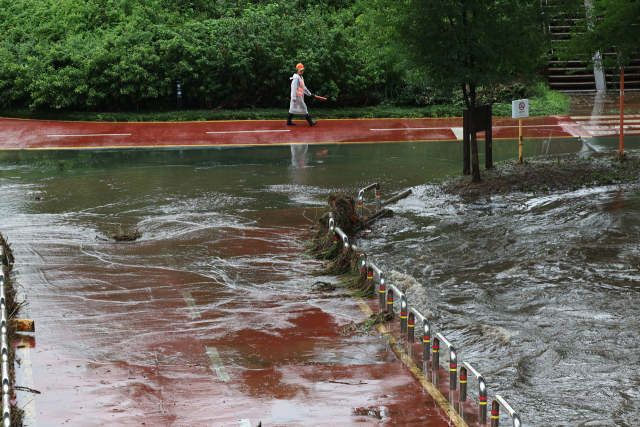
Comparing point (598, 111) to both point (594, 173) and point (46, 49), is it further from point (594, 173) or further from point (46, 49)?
point (46, 49)

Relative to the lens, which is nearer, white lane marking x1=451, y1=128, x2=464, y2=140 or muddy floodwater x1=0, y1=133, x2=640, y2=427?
muddy floodwater x1=0, y1=133, x2=640, y2=427

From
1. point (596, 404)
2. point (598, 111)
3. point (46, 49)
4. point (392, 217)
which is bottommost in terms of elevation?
point (596, 404)

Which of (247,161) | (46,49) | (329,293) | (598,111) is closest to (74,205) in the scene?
(247,161)

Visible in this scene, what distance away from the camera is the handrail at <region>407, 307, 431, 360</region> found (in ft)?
25.8

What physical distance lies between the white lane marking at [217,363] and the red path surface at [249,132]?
1607 cm

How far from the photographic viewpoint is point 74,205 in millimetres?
15992

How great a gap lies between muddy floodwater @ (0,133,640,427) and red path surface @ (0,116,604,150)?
3.08m

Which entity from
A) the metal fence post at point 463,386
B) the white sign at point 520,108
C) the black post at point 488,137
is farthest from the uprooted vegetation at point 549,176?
the metal fence post at point 463,386

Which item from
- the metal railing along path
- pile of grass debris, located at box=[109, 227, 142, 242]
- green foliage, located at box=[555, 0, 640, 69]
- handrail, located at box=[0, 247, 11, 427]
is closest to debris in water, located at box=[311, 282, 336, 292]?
the metal railing along path

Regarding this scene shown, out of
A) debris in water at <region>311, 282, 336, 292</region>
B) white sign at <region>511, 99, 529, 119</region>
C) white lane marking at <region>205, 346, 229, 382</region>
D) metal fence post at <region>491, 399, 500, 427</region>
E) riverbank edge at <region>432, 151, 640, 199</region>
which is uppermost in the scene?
white sign at <region>511, 99, 529, 119</region>

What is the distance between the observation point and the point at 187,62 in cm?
2805

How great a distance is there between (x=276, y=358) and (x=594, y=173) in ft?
39.0

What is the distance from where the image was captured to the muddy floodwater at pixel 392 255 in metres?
8.20

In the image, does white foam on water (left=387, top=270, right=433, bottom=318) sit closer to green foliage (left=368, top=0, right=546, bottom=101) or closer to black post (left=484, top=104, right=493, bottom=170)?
green foliage (left=368, top=0, right=546, bottom=101)
